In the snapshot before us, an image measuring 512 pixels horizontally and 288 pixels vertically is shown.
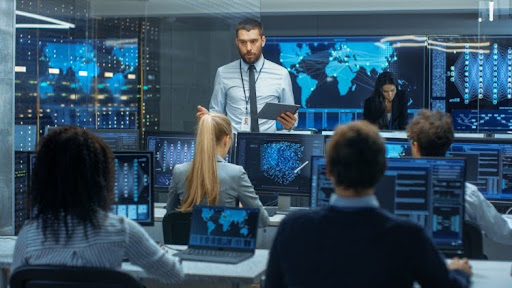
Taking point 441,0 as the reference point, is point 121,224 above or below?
below

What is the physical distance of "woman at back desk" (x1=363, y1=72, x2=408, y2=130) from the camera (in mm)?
8281

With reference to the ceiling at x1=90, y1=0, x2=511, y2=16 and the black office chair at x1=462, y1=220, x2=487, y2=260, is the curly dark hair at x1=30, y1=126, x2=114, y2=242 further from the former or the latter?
the ceiling at x1=90, y1=0, x2=511, y2=16

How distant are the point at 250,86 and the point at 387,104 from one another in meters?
3.00

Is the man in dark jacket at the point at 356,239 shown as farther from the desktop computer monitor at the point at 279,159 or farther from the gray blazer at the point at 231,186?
the desktop computer monitor at the point at 279,159

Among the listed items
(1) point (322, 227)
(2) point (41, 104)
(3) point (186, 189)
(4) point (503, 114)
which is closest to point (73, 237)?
(1) point (322, 227)

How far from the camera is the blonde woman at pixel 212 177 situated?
4207 millimetres

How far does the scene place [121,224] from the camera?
8.32 feet

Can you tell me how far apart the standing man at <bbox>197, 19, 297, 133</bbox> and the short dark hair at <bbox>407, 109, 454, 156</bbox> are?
2335 millimetres

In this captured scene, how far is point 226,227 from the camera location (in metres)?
3.32

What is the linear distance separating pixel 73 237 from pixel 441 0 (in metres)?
7.19

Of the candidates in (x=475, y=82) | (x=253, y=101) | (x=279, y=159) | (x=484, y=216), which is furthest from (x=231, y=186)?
(x=475, y=82)

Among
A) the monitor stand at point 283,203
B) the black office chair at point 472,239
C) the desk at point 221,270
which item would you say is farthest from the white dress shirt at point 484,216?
the monitor stand at point 283,203

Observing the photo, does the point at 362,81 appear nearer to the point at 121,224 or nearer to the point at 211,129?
the point at 211,129

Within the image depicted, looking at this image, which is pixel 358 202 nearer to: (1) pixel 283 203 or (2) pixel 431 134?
(2) pixel 431 134
